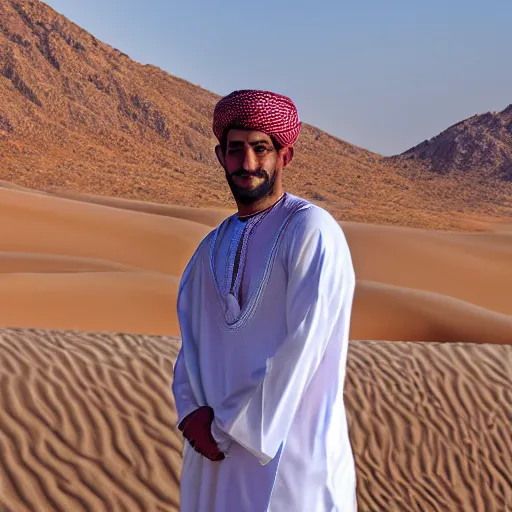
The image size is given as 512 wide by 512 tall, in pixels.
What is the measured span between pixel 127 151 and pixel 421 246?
30160 millimetres

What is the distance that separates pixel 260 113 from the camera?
2275mm

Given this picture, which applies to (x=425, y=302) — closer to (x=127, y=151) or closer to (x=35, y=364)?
(x=35, y=364)

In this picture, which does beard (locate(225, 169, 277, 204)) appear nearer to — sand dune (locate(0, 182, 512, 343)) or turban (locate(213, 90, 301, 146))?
turban (locate(213, 90, 301, 146))

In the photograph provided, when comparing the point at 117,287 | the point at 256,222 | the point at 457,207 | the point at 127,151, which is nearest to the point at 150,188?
the point at 127,151

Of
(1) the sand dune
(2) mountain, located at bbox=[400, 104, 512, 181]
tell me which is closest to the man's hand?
(1) the sand dune

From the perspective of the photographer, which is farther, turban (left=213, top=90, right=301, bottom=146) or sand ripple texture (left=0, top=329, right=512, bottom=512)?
sand ripple texture (left=0, top=329, right=512, bottom=512)

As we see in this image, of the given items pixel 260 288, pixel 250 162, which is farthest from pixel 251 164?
pixel 260 288

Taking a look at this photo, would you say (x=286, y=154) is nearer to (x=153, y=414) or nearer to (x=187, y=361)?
(x=187, y=361)

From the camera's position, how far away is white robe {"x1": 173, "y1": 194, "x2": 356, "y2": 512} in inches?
81.8

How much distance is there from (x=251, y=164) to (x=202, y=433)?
0.83 meters

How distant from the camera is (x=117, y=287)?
10.4m

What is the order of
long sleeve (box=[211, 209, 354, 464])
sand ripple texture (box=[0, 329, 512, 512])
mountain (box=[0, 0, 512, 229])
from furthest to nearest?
mountain (box=[0, 0, 512, 229]), sand ripple texture (box=[0, 329, 512, 512]), long sleeve (box=[211, 209, 354, 464])

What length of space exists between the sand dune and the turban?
22.1 feet

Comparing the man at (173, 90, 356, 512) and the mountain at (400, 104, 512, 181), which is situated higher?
the mountain at (400, 104, 512, 181)
